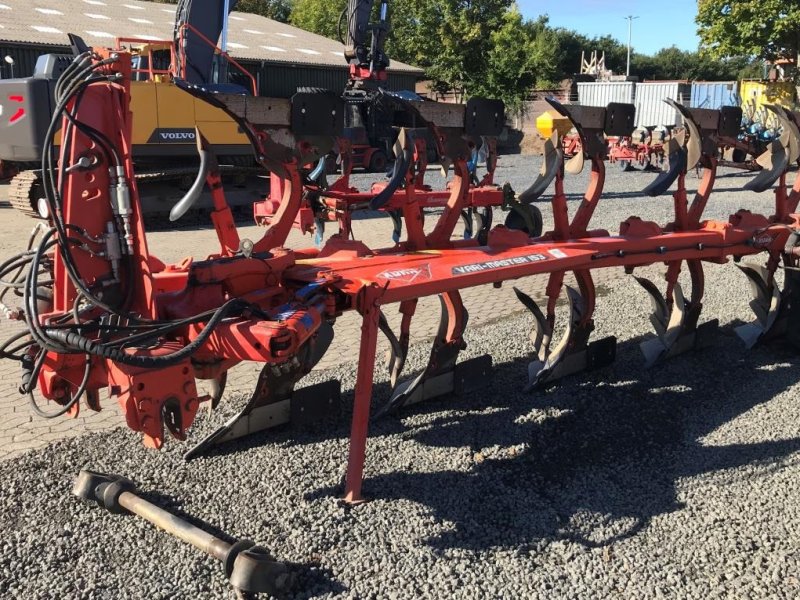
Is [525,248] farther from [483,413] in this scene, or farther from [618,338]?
[618,338]

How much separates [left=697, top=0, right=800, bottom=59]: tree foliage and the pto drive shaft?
25846 millimetres

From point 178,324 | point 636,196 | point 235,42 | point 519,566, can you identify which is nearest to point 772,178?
point 519,566

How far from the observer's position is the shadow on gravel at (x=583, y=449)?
348cm

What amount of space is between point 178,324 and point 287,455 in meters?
1.31

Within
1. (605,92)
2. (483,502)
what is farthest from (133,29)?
(483,502)

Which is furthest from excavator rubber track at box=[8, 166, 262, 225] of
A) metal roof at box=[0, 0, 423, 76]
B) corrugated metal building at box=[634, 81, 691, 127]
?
corrugated metal building at box=[634, 81, 691, 127]

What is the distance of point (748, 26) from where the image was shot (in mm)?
24703

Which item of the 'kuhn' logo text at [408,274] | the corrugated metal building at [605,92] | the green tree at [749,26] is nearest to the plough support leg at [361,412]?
the 'kuhn' logo text at [408,274]

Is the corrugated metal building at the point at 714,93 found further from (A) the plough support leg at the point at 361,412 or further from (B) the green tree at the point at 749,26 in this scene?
(A) the plough support leg at the point at 361,412

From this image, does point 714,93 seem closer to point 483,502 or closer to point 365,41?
point 365,41

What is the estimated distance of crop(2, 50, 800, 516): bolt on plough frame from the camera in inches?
119

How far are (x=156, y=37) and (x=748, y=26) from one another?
1807 cm

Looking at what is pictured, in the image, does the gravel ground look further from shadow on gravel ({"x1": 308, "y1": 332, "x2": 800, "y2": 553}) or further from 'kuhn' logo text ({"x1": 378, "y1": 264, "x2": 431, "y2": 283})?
'kuhn' logo text ({"x1": 378, "y1": 264, "x2": 431, "y2": 283})

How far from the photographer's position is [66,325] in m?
2.89
